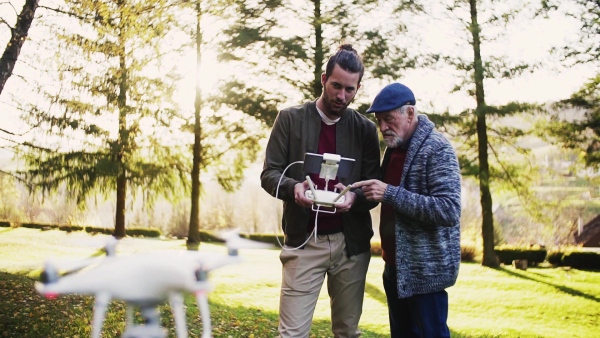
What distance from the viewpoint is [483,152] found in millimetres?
13820

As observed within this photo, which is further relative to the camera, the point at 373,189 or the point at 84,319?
the point at 84,319

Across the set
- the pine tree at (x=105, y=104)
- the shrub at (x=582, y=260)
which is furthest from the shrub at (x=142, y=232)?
the shrub at (x=582, y=260)

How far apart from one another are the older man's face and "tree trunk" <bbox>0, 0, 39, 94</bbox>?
5.34 meters

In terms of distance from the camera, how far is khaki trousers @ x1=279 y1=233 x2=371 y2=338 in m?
2.65

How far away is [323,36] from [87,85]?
4.53 m

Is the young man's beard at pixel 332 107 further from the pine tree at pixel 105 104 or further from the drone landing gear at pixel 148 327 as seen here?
the pine tree at pixel 105 104

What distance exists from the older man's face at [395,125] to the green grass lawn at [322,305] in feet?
6.30

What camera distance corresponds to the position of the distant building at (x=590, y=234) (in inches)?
889

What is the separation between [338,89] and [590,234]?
23.9 m

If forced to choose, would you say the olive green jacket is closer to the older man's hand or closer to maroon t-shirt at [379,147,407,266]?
maroon t-shirt at [379,147,407,266]

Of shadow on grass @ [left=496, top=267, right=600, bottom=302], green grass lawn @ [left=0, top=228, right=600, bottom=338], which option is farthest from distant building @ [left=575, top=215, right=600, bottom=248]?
shadow on grass @ [left=496, top=267, right=600, bottom=302]

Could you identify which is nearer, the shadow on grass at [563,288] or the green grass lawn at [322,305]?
the green grass lawn at [322,305]

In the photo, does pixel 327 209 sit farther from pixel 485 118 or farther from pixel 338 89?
pixel 485 118

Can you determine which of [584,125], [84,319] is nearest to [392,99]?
[84,319]
